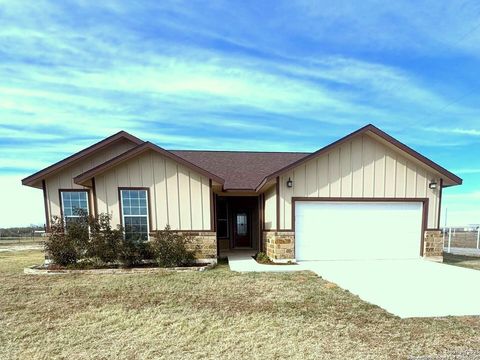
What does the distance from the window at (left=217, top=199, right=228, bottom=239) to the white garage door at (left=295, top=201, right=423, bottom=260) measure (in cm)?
497

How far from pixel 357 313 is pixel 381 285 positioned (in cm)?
207

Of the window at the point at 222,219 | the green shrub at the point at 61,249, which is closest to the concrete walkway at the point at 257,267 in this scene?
the window at the point at 222,219

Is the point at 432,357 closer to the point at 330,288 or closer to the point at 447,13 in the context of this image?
the point at 330,288

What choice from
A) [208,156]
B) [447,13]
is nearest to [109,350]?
[208,156]

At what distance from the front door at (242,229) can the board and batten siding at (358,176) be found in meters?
5.05

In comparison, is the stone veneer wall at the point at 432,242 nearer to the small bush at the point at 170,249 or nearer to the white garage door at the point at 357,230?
the white garage door at the point at 357,230

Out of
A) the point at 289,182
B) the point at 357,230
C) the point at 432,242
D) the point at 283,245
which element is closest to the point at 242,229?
the point at 283,245

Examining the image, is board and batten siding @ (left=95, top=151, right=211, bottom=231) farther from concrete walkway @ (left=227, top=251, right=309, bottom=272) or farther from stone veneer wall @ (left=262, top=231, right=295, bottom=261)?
stone veneer wall @ (left=262, top=231, right=295, bottom=261)

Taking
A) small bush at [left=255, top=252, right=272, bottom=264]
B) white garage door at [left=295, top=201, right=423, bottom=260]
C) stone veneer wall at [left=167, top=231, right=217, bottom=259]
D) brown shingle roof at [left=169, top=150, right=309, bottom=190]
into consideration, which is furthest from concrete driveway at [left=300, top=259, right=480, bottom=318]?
brown shingle roof at [left=169, top=150, right=309, bottom=190]

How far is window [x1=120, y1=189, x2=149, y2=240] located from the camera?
8531mm

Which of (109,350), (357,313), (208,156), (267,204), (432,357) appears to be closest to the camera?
(432,357)

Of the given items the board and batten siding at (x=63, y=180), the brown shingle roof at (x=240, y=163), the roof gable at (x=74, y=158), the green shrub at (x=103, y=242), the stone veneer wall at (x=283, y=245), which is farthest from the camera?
the brown shingle roof at (x=240, y=163)

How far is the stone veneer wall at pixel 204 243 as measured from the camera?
856 cm

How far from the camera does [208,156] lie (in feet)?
46.1
